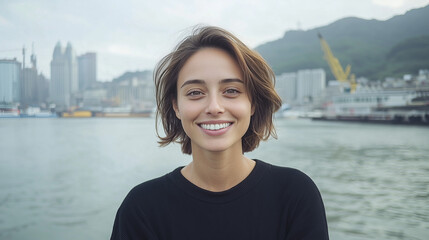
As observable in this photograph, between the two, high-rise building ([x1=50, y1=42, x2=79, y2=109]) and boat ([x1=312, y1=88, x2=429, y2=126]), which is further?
boat ([x1=312, y1=88, x2=429, y2=126])

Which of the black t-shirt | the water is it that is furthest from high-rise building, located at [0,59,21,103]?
the black t-shirt

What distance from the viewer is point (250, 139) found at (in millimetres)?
1277

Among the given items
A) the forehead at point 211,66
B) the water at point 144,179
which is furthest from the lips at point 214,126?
the water at point 144,179

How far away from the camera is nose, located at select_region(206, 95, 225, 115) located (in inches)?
37.5

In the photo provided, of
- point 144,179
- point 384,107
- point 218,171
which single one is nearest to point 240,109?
point 218,171

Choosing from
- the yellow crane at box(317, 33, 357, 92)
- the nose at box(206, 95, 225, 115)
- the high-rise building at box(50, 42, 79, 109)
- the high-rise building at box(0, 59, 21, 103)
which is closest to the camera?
the nose at box(206, 95, 225, 115)

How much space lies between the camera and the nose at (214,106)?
3.13ft

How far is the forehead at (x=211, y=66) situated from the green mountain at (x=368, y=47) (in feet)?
50.0

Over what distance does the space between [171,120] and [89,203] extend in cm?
775

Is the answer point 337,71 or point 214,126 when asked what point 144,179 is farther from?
point 337,71

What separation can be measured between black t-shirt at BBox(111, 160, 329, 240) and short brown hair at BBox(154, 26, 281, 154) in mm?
249

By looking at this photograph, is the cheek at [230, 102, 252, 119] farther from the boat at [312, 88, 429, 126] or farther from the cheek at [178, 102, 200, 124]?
the boat at [312, 88, 429, 126]

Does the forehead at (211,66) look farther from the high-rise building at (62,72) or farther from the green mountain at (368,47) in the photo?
the high-rise building at (62,72)

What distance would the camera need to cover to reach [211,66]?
0.99m
